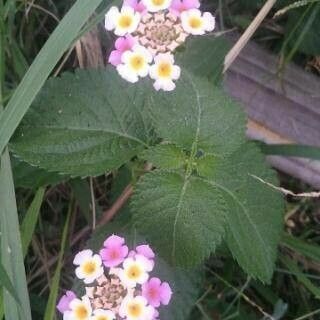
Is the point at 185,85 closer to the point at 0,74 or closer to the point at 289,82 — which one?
the point at 0,74

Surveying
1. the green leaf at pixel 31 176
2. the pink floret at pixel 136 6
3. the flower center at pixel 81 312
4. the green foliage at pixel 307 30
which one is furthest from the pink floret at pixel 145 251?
the green foliage at pixel 307 30

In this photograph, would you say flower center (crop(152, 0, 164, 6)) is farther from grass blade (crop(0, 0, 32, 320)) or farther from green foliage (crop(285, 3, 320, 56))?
green foliage (crop(285, 3, 320, 56))

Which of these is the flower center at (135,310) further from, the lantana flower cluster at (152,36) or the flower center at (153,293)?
the lantana flower cluster at (152,36)

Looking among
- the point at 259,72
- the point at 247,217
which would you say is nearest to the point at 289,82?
Answer: the point at 259,72

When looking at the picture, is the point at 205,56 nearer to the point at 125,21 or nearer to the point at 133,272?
the point at 125,21

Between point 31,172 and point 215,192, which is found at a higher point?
point 215,192

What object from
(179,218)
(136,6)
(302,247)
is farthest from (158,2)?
(302,247)
